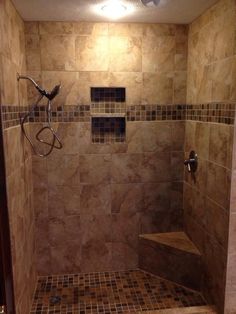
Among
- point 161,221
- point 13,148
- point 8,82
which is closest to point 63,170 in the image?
point 13,148

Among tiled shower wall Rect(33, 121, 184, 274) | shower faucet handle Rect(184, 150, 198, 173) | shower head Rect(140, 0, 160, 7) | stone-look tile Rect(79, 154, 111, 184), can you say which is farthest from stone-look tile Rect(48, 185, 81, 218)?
shower head Rect(140, 0, 160, 7)

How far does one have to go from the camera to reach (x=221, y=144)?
183 centimetres

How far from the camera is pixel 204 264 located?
7.04ft

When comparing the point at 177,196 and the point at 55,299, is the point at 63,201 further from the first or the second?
the point at 177,196

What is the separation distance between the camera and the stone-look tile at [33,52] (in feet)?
7.02

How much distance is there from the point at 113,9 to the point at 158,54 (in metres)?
0.54

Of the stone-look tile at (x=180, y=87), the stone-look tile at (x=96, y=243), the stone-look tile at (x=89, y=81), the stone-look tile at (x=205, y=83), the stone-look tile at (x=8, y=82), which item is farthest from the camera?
the stone-look tile at (x=96, y=243)

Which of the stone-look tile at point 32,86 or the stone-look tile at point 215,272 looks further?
the stone-look tile at point 32,86

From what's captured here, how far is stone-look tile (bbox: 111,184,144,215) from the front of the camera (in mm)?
2412

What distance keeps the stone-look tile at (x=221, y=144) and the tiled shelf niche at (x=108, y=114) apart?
0.74 meters

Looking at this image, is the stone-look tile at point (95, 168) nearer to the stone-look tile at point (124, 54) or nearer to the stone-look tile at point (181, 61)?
the stone-look tile at point (124, 54)

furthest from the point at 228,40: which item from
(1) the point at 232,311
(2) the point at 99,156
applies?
(1) the point at 232,311

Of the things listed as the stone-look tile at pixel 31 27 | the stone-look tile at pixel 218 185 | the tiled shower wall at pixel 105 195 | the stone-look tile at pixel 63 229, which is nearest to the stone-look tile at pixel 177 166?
A: the tiled shower wall at pixel 105 195

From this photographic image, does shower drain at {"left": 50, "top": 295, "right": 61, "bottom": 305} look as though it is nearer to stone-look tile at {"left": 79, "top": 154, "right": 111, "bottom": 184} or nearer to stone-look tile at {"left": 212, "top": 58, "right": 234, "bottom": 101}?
stone-look tile at {"left": 79, "top": 154, "right": 111, "bottom": 184}
